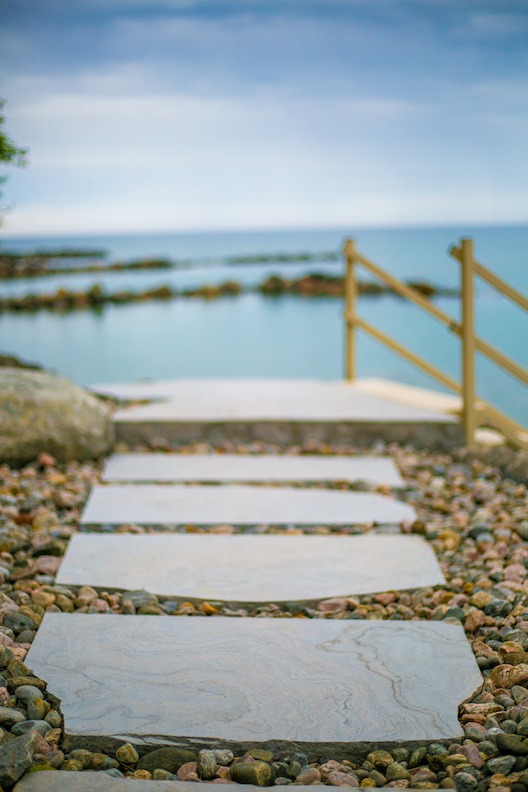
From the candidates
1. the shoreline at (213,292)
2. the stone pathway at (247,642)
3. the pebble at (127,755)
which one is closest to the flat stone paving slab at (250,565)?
the stone pathway at (247,642)

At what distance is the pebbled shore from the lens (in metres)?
1.46

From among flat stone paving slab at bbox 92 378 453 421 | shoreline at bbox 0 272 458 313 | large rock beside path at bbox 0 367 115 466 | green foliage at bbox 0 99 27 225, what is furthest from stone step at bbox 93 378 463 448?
shoreline at bbox 0 272 458 313

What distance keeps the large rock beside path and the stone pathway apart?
0.40 m

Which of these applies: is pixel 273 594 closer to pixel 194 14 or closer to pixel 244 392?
pixel 244 392

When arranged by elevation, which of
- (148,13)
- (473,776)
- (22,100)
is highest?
(148,13)

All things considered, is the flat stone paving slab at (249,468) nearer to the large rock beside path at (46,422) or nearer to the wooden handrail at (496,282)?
the large rock beside path at (46,422)

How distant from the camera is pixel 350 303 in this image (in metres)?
4.68

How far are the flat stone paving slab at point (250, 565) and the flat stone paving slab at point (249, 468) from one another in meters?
0.71

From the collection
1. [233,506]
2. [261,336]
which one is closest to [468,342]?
[233,506]

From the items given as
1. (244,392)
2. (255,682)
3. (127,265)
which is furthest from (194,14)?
(127,265)

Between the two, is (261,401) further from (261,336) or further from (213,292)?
(213,292)

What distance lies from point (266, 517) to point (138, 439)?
1307 mm

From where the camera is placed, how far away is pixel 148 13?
511cm

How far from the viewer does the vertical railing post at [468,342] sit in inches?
145
